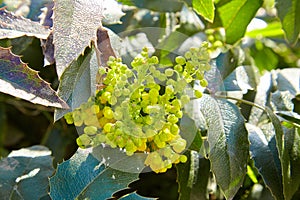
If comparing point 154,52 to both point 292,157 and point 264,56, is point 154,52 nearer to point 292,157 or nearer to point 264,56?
point 292,157

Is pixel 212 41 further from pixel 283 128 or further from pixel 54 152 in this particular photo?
pixel 54 152

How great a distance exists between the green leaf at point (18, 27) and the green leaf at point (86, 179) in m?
0.21

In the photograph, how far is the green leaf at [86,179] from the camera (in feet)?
2.81

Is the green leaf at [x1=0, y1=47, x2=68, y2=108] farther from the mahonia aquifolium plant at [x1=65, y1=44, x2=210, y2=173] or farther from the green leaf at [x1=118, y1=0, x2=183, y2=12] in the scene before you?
the green leaf at [x1=118, y1=0, x2=183, y2=12]

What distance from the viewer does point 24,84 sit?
2.54ft

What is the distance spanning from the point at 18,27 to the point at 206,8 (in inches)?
12.6

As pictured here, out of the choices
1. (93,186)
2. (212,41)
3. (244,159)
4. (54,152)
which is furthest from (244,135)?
→ (54,152)

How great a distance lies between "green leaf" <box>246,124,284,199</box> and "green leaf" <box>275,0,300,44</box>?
0.26 m

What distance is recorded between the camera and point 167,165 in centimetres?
84

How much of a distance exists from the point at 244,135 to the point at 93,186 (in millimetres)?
277

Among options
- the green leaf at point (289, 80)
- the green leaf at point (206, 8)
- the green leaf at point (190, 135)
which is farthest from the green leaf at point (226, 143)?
the green leaf at point (289, 80)

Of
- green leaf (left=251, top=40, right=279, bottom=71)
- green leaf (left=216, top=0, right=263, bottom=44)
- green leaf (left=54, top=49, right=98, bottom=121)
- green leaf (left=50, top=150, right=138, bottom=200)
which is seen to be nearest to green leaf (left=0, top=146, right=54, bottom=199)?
green leaf (left=50, top=150, right=138, bottom=200)

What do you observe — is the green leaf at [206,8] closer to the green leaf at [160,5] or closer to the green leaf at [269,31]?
the green leaf at [160,5]

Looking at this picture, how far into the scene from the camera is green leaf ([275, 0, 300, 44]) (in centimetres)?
114
